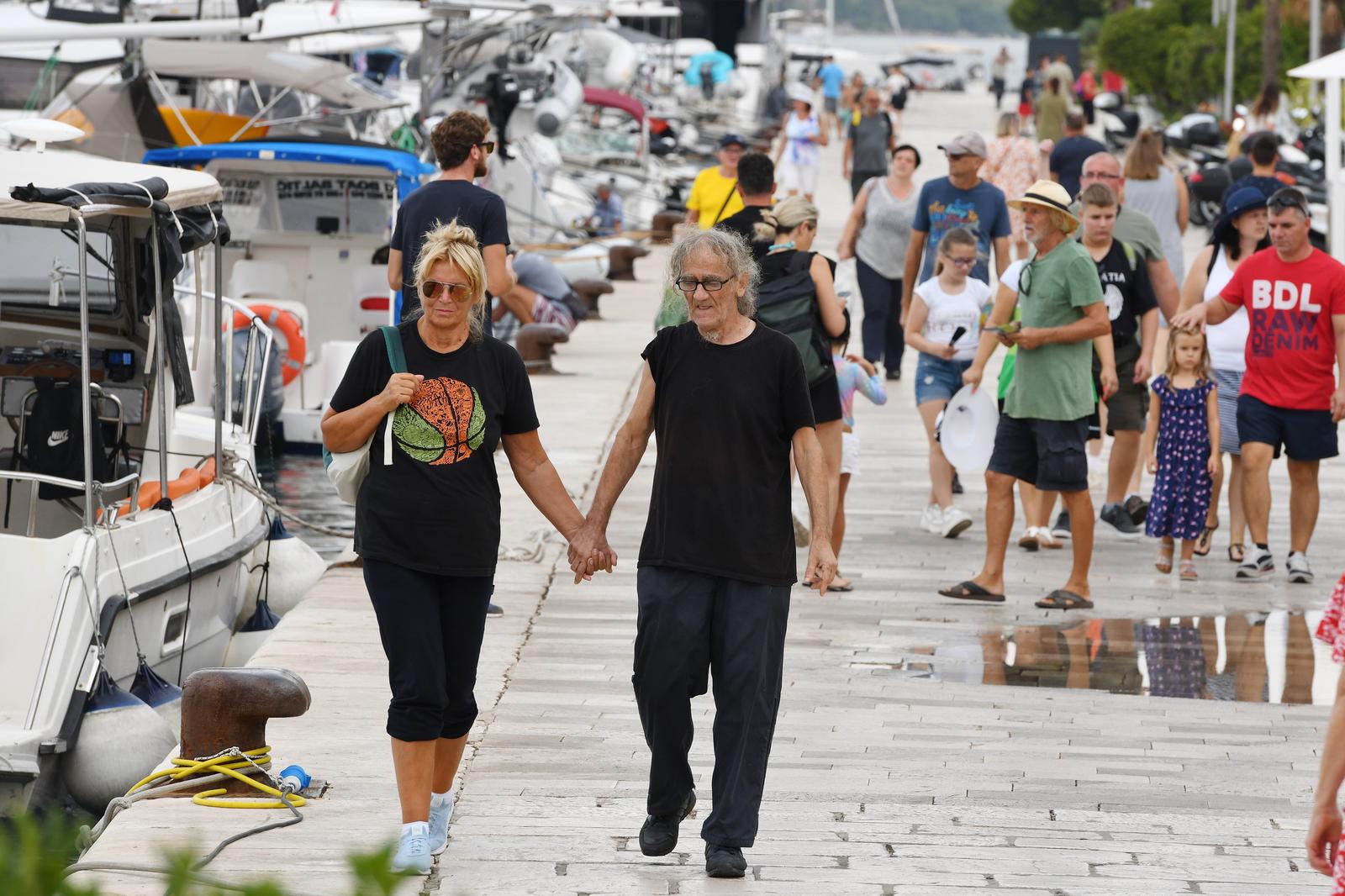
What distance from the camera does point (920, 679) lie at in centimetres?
800

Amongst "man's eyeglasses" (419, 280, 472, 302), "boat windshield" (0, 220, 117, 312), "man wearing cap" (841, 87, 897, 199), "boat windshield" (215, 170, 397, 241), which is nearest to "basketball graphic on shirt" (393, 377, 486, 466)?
"man's eyeglasses" (419, 280, 472, 302)

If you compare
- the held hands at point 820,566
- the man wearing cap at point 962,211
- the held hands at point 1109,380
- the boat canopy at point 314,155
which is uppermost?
the boat canopy at point 314,155

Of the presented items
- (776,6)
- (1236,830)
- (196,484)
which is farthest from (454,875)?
(776,6)

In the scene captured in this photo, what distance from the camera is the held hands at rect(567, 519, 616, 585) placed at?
5691 millimetres

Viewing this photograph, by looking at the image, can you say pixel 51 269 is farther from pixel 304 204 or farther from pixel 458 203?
pixel 304 204

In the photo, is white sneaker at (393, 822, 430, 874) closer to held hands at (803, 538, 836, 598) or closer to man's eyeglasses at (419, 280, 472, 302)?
held hands at (803, 538, 836, 598)

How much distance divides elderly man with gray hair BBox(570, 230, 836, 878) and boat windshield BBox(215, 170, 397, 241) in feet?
37.7

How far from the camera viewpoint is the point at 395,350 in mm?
5449

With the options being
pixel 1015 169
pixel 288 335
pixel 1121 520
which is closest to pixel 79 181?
pixel 1121 520

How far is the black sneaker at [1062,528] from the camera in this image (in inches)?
430

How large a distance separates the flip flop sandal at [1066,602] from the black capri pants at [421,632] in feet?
14.4

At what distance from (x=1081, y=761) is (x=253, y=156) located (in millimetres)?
10848

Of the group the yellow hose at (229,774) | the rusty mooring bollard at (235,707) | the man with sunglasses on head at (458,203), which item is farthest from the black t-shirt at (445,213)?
the yellow hose at (229,774)

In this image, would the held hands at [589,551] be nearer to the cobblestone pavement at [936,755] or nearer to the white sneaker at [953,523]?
the cobblestone pavement at [936,755]
